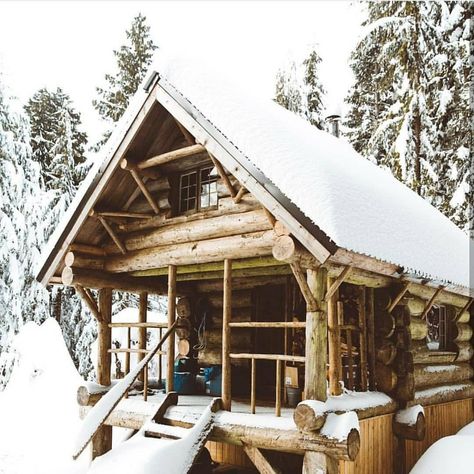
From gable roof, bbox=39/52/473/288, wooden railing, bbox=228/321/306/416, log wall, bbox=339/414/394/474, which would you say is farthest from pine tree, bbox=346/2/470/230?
wooden railing, bbox=228/321/306/416

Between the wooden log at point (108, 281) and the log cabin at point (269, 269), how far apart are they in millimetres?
35

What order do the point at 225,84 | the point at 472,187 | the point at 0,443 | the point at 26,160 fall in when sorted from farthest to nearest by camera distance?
the point at 26,160 < the point at 472,187 < the point at 0,443 < the point at 225,84

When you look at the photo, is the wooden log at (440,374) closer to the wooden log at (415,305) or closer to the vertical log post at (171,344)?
the wooden log at (415,305)

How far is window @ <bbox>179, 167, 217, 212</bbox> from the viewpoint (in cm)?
996

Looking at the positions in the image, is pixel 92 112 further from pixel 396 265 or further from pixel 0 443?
pixel 396 265

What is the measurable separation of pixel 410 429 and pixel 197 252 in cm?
462

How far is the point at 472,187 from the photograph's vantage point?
63.4ft

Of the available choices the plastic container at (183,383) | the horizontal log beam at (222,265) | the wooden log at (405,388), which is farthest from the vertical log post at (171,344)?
the wooden log at (405,388)

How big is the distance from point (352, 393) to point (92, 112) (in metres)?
22.4

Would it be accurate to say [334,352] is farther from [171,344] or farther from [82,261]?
[82,261]

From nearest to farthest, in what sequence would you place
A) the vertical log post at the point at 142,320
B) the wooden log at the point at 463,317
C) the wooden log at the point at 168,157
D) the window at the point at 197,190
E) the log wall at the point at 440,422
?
the wooden log at the point at 168,157, the window at the point at 197,190, the log wall at the point at 440,422, the vertical log post at the point at 142,320, the wooden log at the point at 463,317

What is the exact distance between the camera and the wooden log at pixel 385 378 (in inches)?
383

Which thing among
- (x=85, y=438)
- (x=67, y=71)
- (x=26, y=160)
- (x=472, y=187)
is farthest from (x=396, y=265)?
(x=67, y=71)

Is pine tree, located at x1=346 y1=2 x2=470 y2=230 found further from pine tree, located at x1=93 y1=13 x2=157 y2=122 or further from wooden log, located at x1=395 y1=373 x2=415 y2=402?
wooden log, located at x1=395 y1=373 x2=415 y2=402
